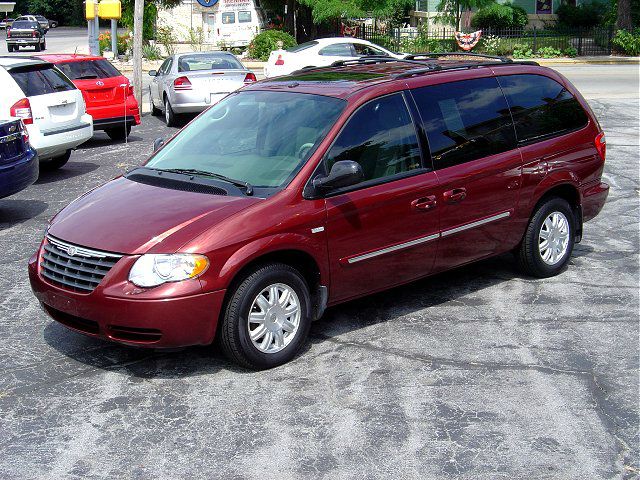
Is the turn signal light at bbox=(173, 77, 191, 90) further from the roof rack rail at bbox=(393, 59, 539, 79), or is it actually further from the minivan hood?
the minivan hood

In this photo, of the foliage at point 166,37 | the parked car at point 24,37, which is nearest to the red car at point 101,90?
the foliage at point 166,37

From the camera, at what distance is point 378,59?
28.2 ft

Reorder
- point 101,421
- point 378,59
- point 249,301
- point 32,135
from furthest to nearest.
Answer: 1. point 32,135
2. point 378,59
3. point 249,301
4. point 101,421

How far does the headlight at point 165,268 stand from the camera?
5.66 meters

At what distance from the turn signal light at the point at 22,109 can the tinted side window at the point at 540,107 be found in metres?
7.00

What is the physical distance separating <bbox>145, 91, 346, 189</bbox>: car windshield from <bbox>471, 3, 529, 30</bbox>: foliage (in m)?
36.9

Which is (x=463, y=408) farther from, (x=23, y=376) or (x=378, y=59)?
(x=378, y=59)

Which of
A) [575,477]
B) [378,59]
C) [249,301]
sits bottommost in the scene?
[575,477]

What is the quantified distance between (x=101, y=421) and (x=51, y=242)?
1428 millimetres

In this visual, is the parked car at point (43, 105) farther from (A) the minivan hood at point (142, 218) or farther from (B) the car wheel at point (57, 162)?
(A) the minivan hood at point (142, 218)

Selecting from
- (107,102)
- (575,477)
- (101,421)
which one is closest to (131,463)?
(101,421)

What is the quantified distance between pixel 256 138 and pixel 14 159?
179 inches

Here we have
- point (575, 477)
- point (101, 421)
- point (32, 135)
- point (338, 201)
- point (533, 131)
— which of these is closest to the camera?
point (575, 477)

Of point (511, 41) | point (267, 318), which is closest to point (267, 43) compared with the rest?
point (511, 41)
